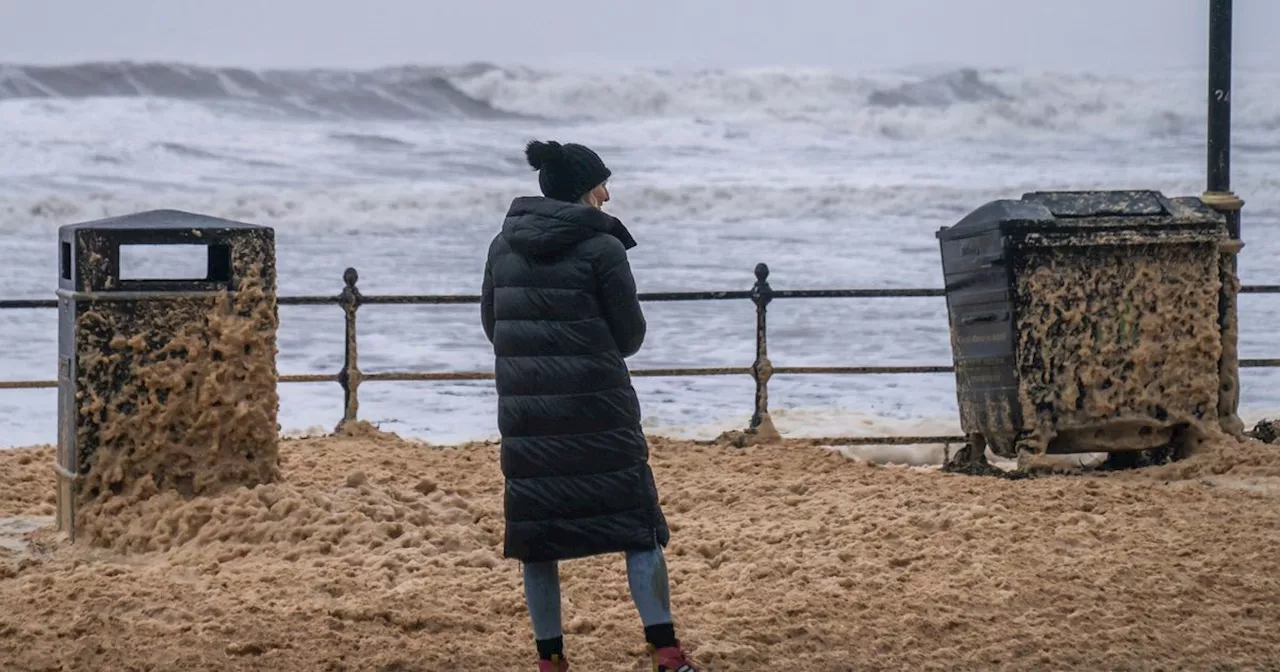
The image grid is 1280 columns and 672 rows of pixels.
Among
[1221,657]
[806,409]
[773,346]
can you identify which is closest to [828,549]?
[1221,657]

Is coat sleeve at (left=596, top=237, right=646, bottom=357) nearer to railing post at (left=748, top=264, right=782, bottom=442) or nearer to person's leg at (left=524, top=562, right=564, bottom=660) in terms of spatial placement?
person's leg at (left=524, top=562, right=564, bottom=660)

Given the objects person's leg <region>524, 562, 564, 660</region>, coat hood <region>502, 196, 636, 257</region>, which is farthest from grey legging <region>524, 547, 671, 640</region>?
coat hood <region>502, 196, 636, 257</region>

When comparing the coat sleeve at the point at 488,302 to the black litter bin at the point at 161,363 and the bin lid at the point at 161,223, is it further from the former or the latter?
the black litter bin at the point at 161,363

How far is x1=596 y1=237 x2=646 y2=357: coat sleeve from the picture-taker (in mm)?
4395

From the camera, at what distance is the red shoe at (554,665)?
4523 mm

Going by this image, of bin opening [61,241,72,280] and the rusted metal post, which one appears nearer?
bin opening [61,241,72,280]

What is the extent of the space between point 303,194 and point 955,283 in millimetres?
25844

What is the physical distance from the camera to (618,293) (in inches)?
173

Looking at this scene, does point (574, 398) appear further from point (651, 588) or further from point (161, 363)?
point (161, 363)

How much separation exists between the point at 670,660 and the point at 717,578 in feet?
5.14

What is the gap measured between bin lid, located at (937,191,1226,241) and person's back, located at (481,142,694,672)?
415 centimetres

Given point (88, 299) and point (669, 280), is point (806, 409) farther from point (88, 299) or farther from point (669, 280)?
point (669, 280)

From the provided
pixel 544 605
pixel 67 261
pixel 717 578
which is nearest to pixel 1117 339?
pixel 717 578

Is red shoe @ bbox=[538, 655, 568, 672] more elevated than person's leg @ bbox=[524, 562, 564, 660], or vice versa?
person's leg @ bbox=[524, 562, 564, 660]
